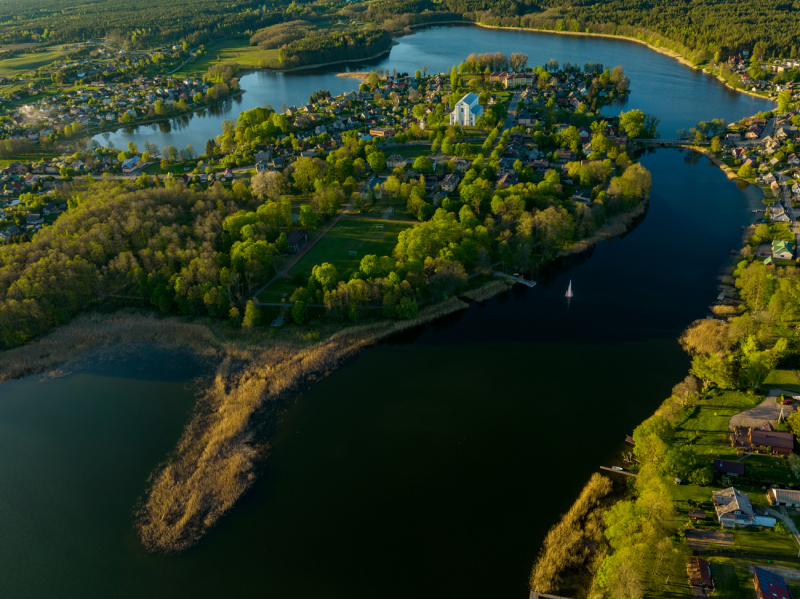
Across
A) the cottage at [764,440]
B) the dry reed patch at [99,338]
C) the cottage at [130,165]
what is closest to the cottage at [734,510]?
the cottage at [764,440]

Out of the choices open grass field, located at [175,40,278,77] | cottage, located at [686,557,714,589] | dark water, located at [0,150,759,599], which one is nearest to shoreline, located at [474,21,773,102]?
open grass field, located at [175,40,278,77]

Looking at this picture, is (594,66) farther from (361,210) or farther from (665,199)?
(361,210)

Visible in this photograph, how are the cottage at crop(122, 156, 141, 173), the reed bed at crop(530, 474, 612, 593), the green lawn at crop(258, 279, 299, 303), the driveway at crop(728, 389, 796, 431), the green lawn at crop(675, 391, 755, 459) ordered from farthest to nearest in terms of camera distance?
1. the cottage at crop(122, 156, 141, 173)
2. the green lawn at crop(258, 279, 299, 303)
3. the driveway at crop(728, 389, 796, 431)
4. the green lawn at crop(675, 391, 755, 459)
5. the reed bed at crop(530, 474, 612, 593)

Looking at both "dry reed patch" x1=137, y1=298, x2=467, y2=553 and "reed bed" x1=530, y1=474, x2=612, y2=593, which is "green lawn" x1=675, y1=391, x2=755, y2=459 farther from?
"dry reed patch" x1=137, y1=298, x2=467, y2=553

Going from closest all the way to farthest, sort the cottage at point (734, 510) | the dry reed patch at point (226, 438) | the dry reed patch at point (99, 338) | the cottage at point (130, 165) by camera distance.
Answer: the cottage at point (734, 510)
the dry reed patch at point (226, 438)
the dry reed patch at point (99, 338)
the cottage at point (130, 165)

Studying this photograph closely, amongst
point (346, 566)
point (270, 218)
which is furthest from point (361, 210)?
point (346, 566)

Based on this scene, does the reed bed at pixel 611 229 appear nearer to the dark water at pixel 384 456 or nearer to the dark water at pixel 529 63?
the dark water at pixel 384 456

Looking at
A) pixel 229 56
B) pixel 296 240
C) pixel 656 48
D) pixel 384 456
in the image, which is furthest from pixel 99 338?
pixel 656 48
